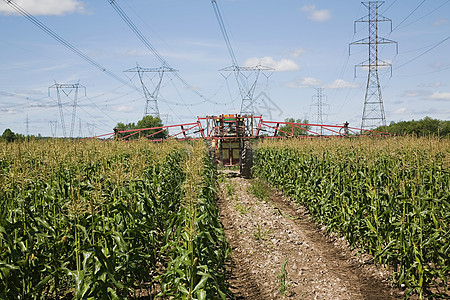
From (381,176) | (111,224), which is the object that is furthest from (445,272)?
(111,224)

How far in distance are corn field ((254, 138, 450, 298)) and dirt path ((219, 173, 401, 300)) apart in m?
0.41

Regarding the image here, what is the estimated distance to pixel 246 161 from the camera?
2195cm

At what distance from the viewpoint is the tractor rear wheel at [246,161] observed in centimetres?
2198

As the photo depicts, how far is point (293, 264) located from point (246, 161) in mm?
13897

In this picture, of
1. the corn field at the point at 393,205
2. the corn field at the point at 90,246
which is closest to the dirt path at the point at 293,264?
the corn field at the point at 393,205

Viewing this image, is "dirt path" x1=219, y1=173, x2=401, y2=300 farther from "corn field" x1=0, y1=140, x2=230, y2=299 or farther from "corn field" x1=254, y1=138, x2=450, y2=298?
"corn field" x1=0, y1=140, x2=230, y2=299

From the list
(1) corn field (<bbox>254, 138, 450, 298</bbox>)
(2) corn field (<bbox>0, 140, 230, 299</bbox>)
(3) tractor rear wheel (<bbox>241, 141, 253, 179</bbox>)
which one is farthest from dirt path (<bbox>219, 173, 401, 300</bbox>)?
(3) tractor rear wheel (<bbox>241, 141, 253, 179</bbox>)

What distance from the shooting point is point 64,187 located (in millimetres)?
7250

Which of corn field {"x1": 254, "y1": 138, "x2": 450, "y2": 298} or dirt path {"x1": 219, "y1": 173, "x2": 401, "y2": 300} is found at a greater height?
corn field {"x1": 254, "y1": 138, "x2": 450, "y2": 298}

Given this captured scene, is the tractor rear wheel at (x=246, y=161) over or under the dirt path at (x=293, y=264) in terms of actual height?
over

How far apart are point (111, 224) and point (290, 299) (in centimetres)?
313

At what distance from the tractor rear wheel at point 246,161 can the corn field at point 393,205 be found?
7.53 m

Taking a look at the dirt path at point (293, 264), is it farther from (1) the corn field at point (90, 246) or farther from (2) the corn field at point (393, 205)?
(1) the corn field at point (90, 246)

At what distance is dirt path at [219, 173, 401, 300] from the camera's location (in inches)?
276
